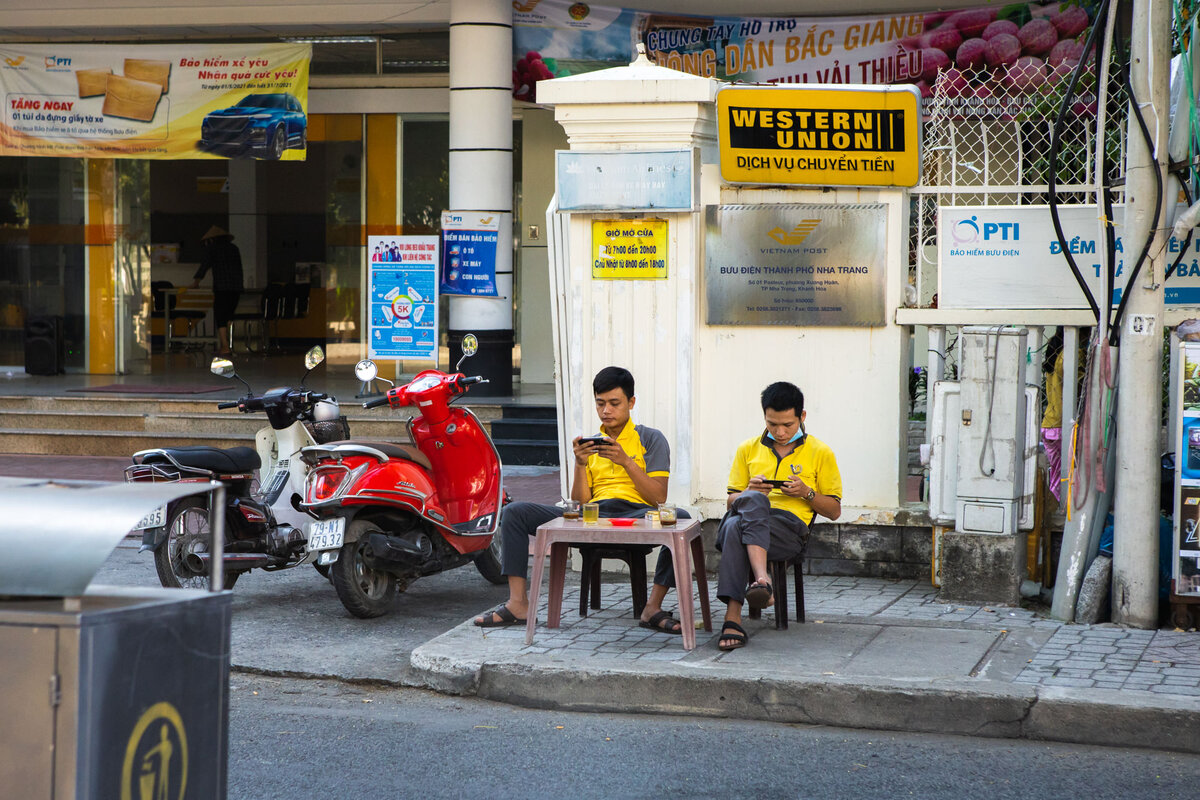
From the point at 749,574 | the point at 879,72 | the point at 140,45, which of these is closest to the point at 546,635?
the point at 749,574

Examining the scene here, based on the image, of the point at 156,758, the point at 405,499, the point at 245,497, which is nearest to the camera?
the point at 156,758

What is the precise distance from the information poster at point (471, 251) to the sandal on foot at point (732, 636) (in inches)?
297

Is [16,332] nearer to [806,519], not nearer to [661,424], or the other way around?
[661,424]

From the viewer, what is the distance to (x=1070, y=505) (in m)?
6.36

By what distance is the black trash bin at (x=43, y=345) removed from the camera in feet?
49.4

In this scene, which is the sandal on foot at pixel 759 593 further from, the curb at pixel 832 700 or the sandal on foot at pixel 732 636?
the curb at pixel 832 700

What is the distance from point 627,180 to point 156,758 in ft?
16.6

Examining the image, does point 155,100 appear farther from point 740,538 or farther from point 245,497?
point 740,538

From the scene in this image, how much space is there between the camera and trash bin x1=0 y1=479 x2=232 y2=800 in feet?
8.22

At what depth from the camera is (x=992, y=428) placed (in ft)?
21.1

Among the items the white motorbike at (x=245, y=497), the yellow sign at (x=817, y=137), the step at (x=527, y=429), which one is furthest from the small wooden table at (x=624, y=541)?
the step at (x=527, y=429)

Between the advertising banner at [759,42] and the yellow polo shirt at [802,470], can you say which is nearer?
the yellow polo shirt at [802,470]

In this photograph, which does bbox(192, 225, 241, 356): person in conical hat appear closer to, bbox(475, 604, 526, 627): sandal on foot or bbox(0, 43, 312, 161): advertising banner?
bbox(0, 43, 312, 161): advertising banner

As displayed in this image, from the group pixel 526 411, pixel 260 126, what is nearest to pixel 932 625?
pixel 526 411
